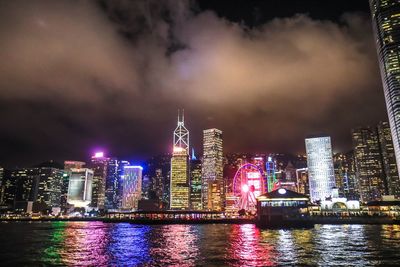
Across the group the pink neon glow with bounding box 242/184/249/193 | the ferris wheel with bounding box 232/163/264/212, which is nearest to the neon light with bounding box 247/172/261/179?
the ferris wheel with bounding box 232/163/264/212

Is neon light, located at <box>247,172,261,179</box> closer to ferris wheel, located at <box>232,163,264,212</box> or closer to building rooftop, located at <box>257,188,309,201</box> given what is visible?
ferris wheel, located at <box>232,163,264,212</box>

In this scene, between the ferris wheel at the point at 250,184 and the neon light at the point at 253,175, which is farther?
the neon light at the point at 253,175

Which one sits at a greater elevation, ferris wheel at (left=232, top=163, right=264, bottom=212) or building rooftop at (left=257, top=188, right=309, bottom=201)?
ferris wheel at (left=232, top=163, right=264, bottom=212)

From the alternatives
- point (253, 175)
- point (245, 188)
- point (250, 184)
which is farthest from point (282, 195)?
point (245, 188)

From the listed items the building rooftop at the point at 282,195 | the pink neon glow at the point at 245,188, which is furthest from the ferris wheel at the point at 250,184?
the building rooftop at the point at 282,195

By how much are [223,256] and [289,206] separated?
9591 cm

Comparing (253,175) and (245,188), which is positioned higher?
(253,175)

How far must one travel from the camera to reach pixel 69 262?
4075cm

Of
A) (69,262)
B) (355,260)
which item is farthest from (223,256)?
(69,262)

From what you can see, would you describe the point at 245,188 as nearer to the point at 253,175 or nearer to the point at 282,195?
the point at 253,175

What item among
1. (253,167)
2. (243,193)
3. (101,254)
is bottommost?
(101,254)

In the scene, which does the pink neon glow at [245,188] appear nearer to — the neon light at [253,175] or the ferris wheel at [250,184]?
the ferris wheel at [250,184]

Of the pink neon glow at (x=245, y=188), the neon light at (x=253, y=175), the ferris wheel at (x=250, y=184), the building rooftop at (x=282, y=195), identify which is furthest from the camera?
the pink neon glow at (x=245, y=188)

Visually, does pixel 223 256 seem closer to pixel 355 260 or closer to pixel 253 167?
pixel 355 260
